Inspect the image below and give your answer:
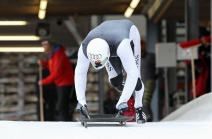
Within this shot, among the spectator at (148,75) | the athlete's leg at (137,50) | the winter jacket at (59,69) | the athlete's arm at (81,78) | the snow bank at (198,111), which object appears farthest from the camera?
the winter jacket at (59,69)

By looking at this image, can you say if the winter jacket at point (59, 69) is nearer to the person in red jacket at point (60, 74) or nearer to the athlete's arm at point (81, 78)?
the person in red jacket at point (60, 74)

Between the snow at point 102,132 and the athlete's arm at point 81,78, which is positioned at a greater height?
the athlete's arm at point 81,78

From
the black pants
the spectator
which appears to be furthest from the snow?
the black pants

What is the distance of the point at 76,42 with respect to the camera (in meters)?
19.5

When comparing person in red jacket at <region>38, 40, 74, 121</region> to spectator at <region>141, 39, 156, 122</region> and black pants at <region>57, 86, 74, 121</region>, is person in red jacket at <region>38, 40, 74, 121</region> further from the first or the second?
spectator at <region>141, 39, 156, 122</region>

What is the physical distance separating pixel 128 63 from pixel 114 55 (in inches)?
7.8

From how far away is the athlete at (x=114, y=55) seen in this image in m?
7.89

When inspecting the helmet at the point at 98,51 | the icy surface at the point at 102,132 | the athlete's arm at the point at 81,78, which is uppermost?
the helmet at the point at 98,51

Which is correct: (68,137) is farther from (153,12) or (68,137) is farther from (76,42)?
(76,42)

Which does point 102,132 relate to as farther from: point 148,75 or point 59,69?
point 148,75

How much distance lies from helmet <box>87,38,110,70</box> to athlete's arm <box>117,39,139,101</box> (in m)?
0.17

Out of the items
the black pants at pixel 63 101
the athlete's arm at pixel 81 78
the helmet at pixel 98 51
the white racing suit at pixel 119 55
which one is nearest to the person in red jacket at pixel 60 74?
the black pants at pixel 63 101

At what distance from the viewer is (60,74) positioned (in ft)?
44.4

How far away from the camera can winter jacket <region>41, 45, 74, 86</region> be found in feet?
44.0
